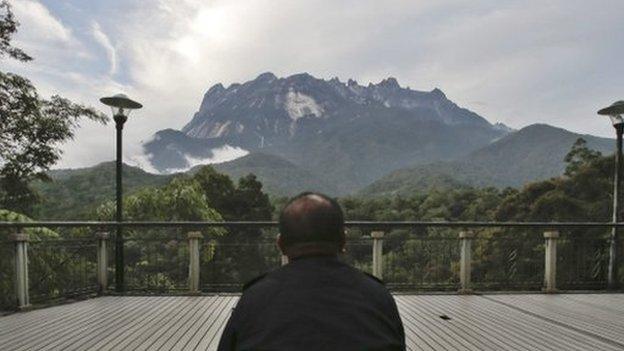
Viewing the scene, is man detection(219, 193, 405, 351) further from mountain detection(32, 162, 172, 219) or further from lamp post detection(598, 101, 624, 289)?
mountain detection(32, 162, 172, 219)

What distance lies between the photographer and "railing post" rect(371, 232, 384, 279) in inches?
334

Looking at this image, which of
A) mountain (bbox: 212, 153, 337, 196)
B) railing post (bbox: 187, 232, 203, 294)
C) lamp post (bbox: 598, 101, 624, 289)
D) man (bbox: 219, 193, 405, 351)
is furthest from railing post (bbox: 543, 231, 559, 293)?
mountain (bbox: 212, 153, 337, 196)

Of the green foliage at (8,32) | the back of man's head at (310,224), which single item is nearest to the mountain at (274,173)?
the green foliage at (8,32)

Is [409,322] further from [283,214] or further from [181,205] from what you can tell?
[181,205]

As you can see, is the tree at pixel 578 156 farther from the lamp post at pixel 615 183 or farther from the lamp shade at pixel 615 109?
the lamp shade at pixel 615 109

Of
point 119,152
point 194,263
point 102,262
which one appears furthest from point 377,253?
point 119,152

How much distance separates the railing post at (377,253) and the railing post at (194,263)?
308 cm

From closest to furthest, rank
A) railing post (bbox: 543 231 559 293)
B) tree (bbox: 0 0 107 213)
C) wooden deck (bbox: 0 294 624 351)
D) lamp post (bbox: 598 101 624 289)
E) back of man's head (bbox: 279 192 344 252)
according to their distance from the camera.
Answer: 1. back of man's head (bbox: 279 192 344 252)
2. wooden deck (bbox: 0 294 624 351)
3. railing post (bbox: 543 231 559 293)
4. lamp post (bbox: 598 101 624 289)
5. tree (bbox: 0 0 107 213)

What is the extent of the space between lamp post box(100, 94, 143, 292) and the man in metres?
7.55

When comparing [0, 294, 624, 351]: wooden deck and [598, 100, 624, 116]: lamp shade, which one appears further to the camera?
[598, 100, 624, 116]: lamp shade

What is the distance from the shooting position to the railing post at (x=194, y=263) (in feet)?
27.8

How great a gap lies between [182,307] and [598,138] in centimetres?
16792

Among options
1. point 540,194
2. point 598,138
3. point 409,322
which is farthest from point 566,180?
point 598,138

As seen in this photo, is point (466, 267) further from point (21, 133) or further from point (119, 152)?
point (21, 133)
